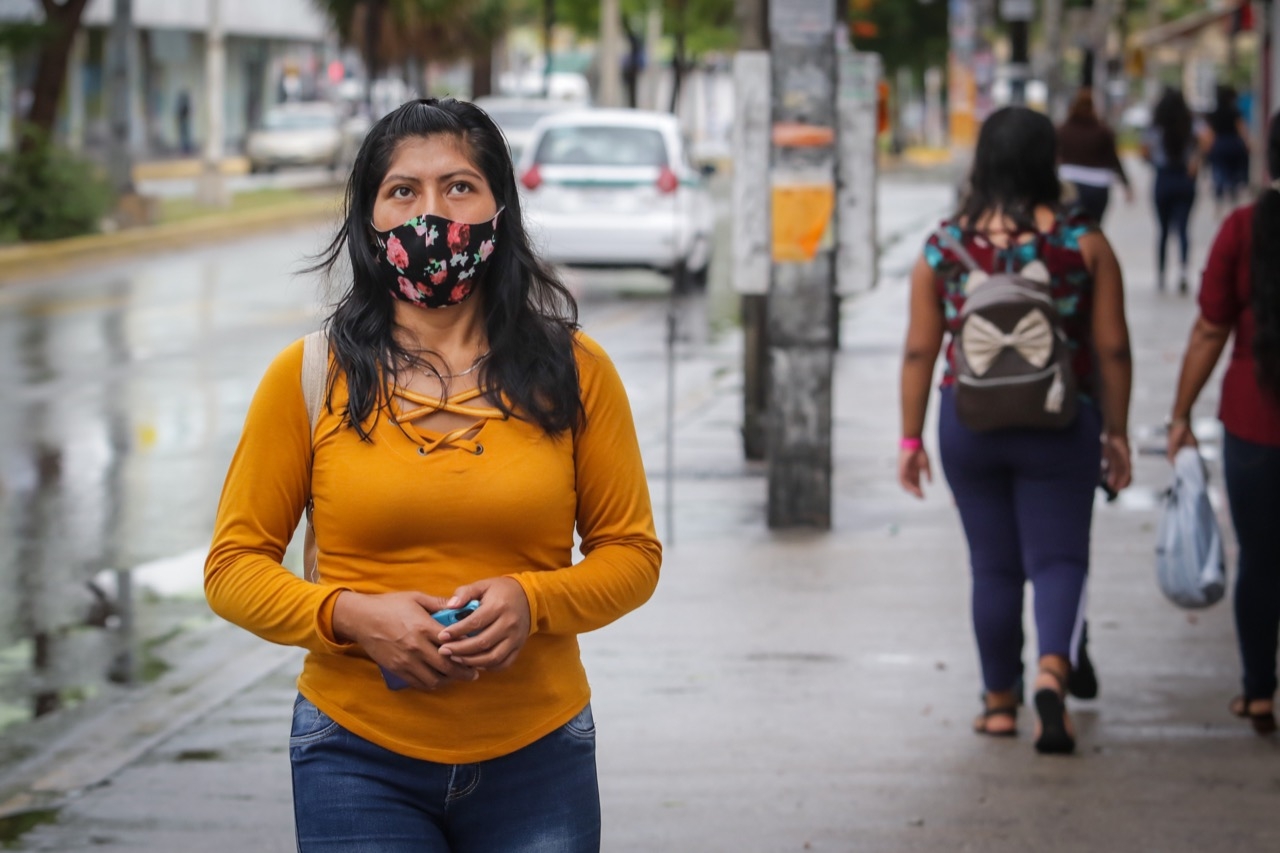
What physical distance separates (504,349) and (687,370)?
1184cm

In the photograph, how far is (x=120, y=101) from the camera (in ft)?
91.1

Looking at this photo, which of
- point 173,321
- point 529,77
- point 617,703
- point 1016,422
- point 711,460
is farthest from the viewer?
point 529,77

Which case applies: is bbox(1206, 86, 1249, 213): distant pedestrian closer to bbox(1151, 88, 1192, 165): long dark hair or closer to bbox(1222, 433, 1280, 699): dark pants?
bbox(1151, 88, 1192, 165): long dark hair

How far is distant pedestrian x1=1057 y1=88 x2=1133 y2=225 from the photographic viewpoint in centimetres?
1561

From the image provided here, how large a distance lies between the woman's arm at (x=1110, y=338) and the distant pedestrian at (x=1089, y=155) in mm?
10312

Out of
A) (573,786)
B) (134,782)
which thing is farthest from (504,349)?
(134,782)

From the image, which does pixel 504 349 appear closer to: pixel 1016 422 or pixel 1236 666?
pixel 1016 422

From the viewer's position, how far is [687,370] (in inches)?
583

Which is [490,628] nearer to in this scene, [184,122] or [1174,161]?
[1174,161]

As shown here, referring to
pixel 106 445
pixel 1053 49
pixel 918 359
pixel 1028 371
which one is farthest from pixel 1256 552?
pixel 1053 49

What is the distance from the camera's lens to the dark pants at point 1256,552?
546 cm

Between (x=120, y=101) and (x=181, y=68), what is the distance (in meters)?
31.6

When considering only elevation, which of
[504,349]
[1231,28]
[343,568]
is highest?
[1231,28]

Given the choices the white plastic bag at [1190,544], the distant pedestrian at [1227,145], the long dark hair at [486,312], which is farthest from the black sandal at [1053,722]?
the distant pedestrian at [1227,145]
